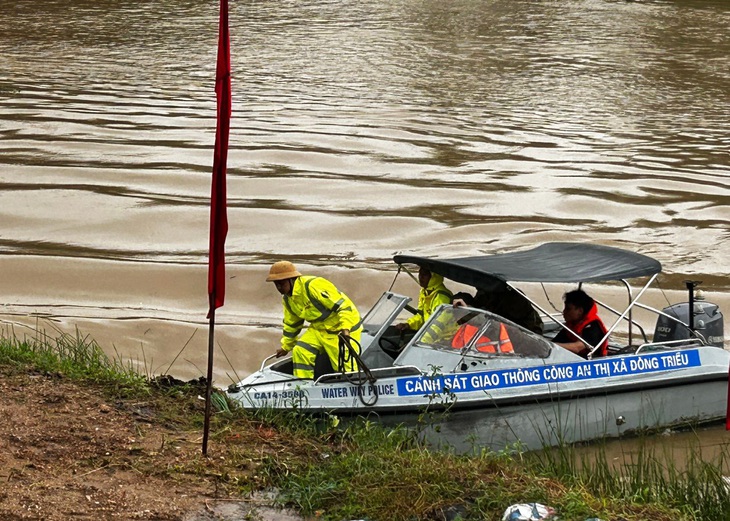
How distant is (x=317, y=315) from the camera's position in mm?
10312

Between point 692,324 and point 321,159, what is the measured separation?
11.5 metres

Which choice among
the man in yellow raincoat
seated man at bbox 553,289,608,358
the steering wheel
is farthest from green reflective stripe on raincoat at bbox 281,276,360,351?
Result: seated man at bbox 553,289,608,358

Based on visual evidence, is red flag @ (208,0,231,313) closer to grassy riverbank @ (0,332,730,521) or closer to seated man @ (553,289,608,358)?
grassy riverbank @ (0,332,730,521)

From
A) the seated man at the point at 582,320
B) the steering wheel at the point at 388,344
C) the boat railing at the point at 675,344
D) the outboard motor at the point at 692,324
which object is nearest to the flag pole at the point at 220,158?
the steering wheel at the point at 388,344

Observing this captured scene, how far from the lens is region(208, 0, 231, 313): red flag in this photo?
6449 millimetres

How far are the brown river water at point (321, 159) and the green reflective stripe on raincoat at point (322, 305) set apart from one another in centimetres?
213

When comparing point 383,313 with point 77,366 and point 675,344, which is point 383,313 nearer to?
point 675,344

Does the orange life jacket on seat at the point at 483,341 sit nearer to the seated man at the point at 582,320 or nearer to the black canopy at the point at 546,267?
the black canopy at the point at 546,267

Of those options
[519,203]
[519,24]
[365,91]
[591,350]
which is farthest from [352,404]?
[519,24]

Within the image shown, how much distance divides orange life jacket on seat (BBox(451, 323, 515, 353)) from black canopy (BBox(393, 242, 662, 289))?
39 cm

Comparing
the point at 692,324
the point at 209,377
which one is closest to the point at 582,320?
the point at 692,324

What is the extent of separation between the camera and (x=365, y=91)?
A: 90.1 feet

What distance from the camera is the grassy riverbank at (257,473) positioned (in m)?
6.83

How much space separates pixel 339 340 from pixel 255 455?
7.89ft
